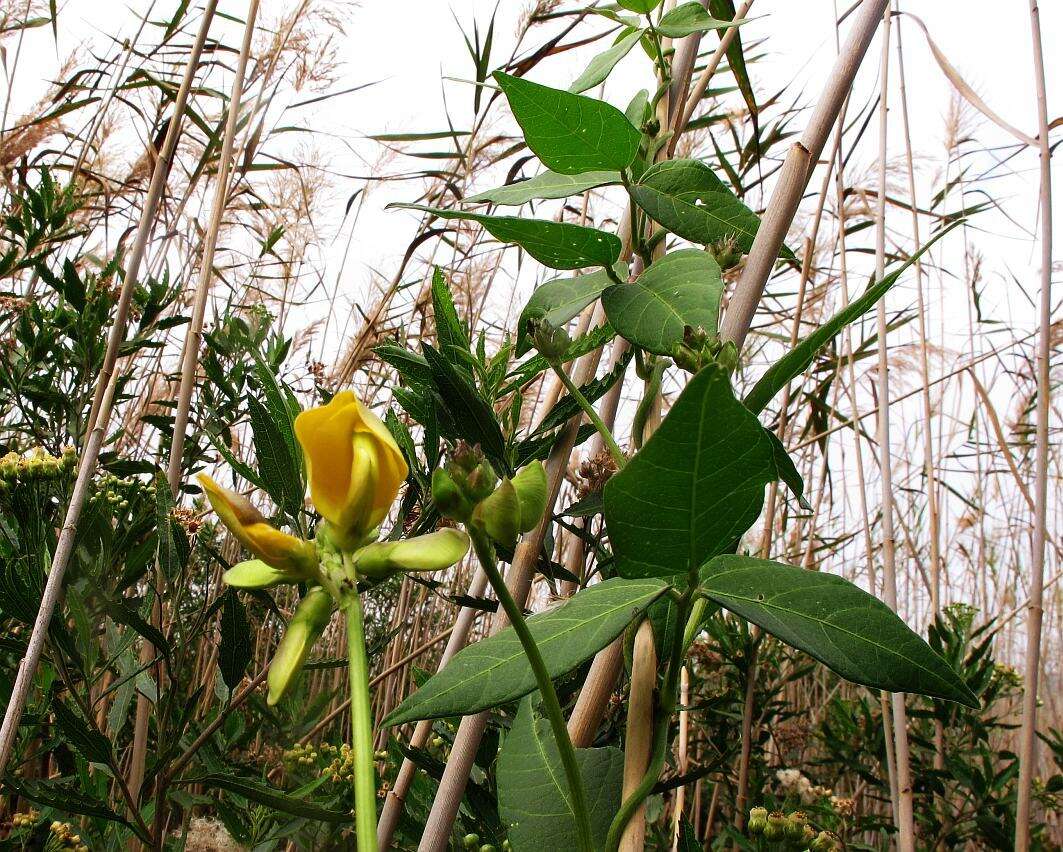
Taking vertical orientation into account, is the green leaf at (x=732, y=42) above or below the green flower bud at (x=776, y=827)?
above

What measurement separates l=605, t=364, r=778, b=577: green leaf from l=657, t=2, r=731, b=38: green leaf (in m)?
0.27

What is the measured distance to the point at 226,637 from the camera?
0.69 meters

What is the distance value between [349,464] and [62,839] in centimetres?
83

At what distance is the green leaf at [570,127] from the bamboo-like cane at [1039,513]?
0.82 m

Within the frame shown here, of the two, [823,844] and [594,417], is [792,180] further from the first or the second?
[823,844]

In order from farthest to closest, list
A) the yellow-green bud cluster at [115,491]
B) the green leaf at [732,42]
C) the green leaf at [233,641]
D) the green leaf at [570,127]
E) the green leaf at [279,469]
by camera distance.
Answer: the yellow-green bud cluster at [115,491] → the green leaf at [233,641] → the green leaf at [732,42] → the green leaf at [279,469] → the green leaf at [570,127]

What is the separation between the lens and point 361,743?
17 cm

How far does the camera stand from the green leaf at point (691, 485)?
0.19 meters

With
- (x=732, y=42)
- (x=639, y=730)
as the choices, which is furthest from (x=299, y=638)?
(x=732, y=42)

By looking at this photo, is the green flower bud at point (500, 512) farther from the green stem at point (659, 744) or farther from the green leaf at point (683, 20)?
the green leaf at point (683, 20)

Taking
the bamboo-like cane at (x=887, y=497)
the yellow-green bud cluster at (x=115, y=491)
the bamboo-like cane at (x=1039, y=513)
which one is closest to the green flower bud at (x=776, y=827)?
the bamboo-like cane at (x=887, y=497)

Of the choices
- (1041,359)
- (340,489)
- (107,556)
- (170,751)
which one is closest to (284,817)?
(170,751)

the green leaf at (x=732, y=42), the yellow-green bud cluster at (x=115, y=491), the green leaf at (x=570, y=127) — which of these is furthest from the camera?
the yellow-green bud cluster at (x=115, y=491)

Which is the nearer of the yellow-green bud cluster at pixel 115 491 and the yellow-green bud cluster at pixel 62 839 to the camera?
the yellow-green bud cluster at pixel 62 839
